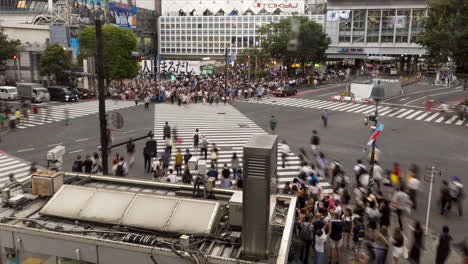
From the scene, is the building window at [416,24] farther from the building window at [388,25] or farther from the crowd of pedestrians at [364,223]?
the crowd of pedestrians at [364,223]

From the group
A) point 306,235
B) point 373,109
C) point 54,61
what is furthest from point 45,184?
point 54,61

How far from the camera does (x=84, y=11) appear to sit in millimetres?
74250

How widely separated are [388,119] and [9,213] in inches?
1261

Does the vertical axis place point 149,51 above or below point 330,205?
above

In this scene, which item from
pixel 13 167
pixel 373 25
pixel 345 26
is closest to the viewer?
pixel 13 167

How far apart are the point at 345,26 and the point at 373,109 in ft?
164

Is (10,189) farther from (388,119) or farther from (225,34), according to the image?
(225,34)

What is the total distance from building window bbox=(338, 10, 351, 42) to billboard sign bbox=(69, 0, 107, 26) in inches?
1887

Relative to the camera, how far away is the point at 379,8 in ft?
266

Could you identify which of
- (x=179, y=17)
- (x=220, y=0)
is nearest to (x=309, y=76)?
(x=179, y=17)

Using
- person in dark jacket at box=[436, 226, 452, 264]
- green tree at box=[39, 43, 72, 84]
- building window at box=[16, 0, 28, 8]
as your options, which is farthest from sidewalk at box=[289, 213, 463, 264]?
building window at box=[16, 0, 28, 8]

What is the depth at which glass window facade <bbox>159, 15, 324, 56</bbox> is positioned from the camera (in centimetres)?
10650

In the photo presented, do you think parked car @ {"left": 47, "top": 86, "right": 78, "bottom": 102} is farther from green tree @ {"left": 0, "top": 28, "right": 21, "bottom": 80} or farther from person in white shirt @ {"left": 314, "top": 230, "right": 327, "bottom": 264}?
person in white shirt @ {"left": 314, "top": 230, "right": 327, "bottom": 264}

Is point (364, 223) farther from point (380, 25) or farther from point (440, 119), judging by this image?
point (380, 25)
